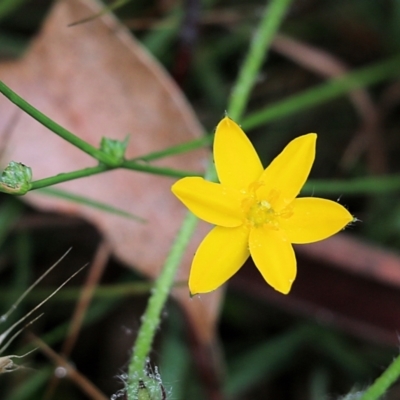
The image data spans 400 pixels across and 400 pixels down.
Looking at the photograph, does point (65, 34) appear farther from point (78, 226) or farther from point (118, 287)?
point (118, 287)

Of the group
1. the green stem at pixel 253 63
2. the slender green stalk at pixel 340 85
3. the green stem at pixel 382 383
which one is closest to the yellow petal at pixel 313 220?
the green stem at pixel 382 383

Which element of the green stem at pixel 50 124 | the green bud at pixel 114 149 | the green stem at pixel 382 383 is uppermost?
the green bud at pixel 114 149

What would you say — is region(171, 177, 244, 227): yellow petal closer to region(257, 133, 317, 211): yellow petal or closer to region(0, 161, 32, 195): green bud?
region(257, 133, 317, 211): yellow petal

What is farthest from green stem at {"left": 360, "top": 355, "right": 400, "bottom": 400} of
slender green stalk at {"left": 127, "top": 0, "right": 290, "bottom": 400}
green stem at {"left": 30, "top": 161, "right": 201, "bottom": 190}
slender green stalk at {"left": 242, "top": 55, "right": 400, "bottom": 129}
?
slender green stalk at {"left": 242, "top": 55, "right": 400, "bottom": 129}

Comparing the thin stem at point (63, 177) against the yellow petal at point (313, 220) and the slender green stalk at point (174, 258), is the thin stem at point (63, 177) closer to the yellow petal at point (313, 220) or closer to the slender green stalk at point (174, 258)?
the slender green stalk at point (174, 258)

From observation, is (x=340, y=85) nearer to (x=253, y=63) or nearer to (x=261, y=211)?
(x=253, y=63)

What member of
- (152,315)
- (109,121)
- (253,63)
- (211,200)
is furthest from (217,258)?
(109,121)
